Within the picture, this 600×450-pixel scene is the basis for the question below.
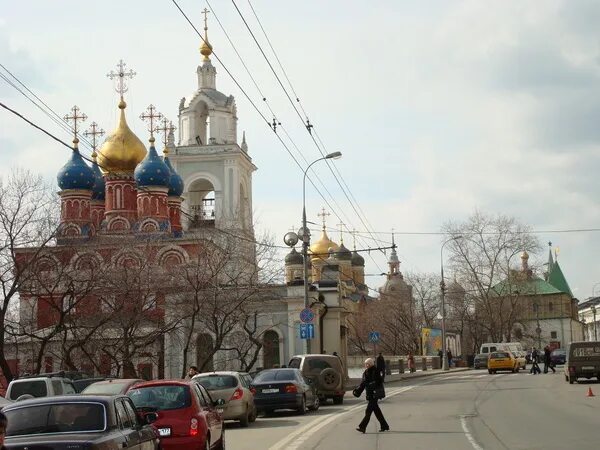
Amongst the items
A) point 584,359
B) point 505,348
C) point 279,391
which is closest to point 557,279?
point 505,348

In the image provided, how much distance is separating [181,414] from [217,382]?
27.2 ft

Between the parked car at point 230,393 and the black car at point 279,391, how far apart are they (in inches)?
87.1

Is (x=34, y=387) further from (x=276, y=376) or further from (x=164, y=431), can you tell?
(x=164, y=431)

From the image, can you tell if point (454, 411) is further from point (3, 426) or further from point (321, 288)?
point (321, 288)

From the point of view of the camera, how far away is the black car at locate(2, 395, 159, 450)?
33.9 ft

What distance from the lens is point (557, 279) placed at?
156 meters

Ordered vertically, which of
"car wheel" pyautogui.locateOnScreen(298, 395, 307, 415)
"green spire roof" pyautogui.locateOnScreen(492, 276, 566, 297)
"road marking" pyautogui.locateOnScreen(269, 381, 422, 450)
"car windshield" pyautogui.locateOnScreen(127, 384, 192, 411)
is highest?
"green spire roof" pyautogui.locateOnScreen(492, 276, 566, 297)

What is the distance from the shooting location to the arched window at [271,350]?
173 ft

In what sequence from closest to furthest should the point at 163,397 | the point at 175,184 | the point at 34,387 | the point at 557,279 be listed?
the point at 163,397, the point at 34,387, the point at 175,184, the point at 557,279

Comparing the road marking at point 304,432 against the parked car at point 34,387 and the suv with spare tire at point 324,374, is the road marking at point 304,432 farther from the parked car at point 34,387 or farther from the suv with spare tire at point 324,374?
the parked car at point 34,387

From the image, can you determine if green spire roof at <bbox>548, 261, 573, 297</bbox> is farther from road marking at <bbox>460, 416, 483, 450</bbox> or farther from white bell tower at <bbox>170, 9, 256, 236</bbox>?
road marking at <bbox>460, 416, 483, 450</bbox>

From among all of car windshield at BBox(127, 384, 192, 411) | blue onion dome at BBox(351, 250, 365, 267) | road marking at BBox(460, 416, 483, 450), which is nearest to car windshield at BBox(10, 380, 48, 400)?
car windshield at BBox(127, 384, 192, 411)

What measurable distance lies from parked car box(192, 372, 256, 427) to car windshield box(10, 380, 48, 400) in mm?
3426

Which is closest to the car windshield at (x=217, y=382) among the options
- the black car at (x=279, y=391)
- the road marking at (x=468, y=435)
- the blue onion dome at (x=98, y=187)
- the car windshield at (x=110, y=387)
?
the black car at (x=279, y=391)
